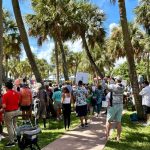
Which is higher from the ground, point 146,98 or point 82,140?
point 146,98

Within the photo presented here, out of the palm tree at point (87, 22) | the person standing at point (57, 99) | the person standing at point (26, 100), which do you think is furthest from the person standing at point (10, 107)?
the palm tree at point (87, 22)

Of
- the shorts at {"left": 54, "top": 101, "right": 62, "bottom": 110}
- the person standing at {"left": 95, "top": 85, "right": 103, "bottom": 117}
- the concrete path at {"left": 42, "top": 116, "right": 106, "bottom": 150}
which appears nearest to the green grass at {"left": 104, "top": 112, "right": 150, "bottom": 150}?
the concrete path at {"left": 42, "top": 116, "right": 106, "bottom": 150}

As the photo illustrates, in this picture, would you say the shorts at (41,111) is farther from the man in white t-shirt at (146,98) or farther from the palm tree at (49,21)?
the palm tree at (49,21)

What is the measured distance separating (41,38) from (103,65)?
120ft

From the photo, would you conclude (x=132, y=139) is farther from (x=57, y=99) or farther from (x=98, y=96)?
(x=98, y=96)

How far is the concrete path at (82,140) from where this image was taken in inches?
471

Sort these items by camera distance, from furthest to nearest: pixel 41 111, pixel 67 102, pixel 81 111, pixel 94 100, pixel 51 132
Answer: pixel 94 100 → pixel 41 111 → pixel 81 111 → pixel 67 102 → pixel 51 132

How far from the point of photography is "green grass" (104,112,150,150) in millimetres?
12109

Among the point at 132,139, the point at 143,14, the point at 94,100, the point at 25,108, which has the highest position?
the point at 143,14

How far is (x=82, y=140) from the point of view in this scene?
13016mm

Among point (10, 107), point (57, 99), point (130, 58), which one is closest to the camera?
point (10, 107)

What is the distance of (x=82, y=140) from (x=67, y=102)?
231 cm

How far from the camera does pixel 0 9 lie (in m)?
15.6

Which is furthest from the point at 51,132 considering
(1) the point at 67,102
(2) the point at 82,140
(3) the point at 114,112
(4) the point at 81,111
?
(3) the point at 114,112
